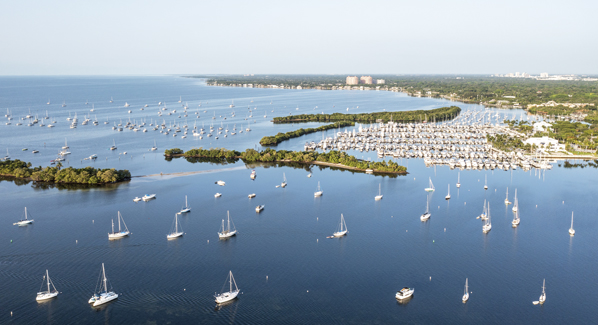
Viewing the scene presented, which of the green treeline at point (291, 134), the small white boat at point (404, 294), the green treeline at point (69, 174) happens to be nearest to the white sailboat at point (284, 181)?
the green treeline at point (69, 174)

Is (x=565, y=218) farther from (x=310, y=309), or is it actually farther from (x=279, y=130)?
(x=279, y=130)

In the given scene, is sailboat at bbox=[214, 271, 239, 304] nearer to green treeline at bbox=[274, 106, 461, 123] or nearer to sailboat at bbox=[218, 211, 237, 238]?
sailboat at bbox=[218, 211, 237, 238]

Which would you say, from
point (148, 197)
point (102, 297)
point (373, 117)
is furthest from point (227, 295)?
point (373, 117)

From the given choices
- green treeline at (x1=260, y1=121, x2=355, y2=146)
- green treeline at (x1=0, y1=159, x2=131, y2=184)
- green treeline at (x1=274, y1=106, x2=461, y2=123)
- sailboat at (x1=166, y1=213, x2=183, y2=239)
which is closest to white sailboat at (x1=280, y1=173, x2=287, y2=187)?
sailboat at (x1=166, y1=213, x2=183, y2=239)

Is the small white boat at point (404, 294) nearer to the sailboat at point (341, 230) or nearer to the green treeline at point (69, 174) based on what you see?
the sailboat at point (341, 230)

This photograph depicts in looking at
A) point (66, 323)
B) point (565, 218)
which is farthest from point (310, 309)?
point (565, 218)
